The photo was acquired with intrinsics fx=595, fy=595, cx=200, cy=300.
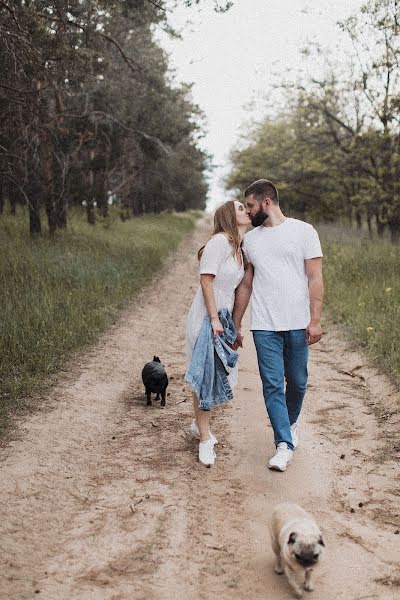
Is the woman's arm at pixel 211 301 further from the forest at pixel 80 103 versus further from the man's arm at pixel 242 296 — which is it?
the forest at pixel 80 103

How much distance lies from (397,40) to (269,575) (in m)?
12.8

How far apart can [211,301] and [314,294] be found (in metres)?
0.82

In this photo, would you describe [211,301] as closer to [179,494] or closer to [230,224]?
[230,224]

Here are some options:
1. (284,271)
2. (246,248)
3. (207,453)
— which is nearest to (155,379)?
(207,453)

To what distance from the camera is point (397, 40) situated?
13.1 meters

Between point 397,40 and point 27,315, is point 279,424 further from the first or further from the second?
point 397,40

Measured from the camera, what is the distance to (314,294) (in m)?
4.72

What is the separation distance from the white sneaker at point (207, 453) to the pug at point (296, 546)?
54.8 inches

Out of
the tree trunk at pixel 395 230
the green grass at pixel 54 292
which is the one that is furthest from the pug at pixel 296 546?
the tree trunk at pixel 395 230

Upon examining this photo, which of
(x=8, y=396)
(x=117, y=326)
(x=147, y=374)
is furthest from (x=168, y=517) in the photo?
(x=117, y=326)

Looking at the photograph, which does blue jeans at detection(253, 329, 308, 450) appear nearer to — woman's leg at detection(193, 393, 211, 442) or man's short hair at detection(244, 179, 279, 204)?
woman's leg at detection(193, 393, 211, 442)

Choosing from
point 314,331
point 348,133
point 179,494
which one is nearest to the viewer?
point 179,494

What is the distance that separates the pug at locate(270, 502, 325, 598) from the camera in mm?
3037

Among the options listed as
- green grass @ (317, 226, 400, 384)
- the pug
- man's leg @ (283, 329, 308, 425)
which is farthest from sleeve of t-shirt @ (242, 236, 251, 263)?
green grass @ (317, 226, 400, 384)
